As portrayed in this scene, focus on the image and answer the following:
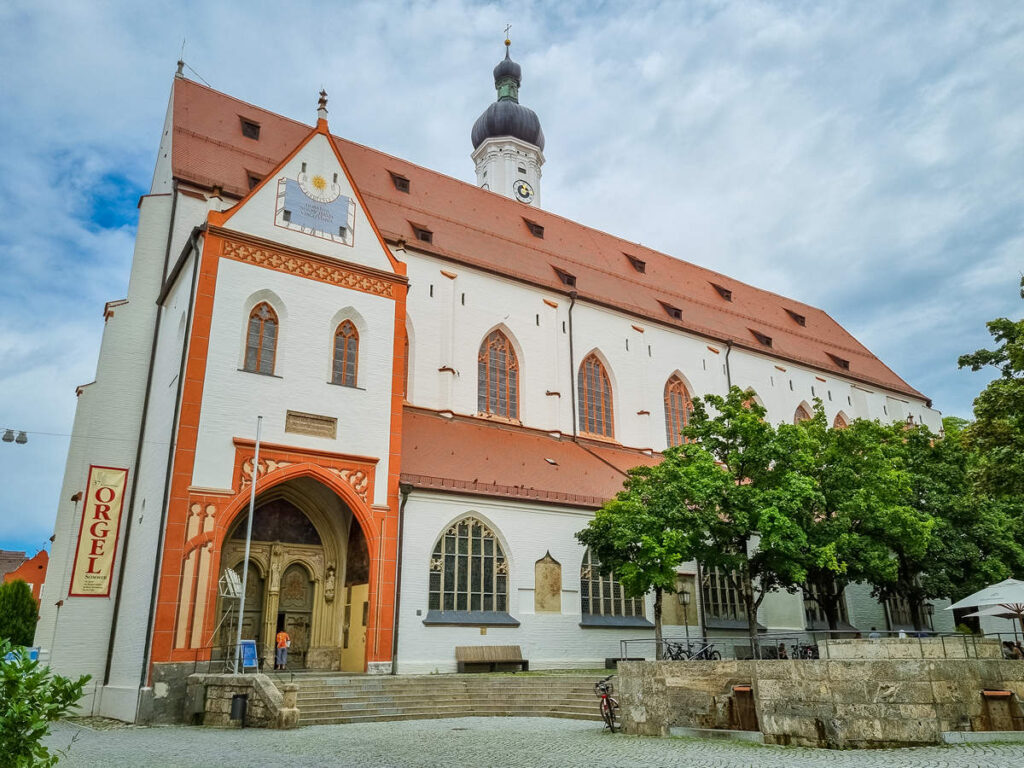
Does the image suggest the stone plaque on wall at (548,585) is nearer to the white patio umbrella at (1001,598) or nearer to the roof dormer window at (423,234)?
the white patio umbrella at (1001,598)

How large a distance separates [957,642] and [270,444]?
13.2 m

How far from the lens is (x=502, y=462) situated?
73.6 ft

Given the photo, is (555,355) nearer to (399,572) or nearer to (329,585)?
(399,572)

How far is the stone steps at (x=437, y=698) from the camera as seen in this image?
14.6 meters

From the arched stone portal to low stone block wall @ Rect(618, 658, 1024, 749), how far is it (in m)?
8.92

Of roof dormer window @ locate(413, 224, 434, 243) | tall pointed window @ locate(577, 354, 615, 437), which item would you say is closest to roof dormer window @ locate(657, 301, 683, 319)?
tall pointed window @ locate(577, 354, 615, 437)

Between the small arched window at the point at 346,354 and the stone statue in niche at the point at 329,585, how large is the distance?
4470 millimetres

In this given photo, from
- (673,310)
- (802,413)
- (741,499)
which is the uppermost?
(673,310)

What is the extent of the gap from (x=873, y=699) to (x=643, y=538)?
8.04 meters

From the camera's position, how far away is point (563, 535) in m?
21.6

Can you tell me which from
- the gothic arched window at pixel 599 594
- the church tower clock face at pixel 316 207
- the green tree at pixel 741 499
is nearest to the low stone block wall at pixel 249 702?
the green tree at pixel 741 499

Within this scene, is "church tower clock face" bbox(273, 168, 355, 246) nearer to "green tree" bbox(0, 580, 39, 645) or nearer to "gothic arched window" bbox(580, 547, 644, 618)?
"gothic arched window" bbox(580, 547, 644, 618)

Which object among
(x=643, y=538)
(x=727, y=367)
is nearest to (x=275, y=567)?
(x=643, y=538)

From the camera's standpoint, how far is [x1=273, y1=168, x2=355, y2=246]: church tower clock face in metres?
19.4
